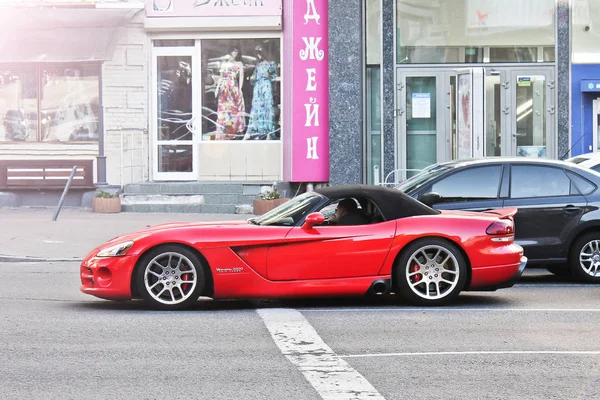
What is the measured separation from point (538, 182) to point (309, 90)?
10114mm

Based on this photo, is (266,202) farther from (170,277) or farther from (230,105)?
(170,277)

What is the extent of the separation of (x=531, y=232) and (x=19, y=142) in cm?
1323

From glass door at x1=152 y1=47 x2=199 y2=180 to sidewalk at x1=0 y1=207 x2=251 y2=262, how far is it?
208 cm

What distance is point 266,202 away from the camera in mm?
20594

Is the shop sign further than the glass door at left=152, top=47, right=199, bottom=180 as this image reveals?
No

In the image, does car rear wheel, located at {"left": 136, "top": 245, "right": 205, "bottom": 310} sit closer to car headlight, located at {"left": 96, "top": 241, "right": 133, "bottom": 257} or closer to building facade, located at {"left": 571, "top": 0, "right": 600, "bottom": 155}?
car headlight, located at {"left": 96, "top": 241, "right": 133, "bottom": 257}

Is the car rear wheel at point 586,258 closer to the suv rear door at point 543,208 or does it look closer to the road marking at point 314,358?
the suv rear door at point 543,208

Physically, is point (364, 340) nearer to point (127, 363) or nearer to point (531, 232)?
point (127, 363)

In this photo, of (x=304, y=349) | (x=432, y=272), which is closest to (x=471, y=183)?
(x=432, y=272)

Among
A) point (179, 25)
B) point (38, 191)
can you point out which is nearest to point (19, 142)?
point (38, 191)

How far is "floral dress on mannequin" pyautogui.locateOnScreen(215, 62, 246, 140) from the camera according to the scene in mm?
22625

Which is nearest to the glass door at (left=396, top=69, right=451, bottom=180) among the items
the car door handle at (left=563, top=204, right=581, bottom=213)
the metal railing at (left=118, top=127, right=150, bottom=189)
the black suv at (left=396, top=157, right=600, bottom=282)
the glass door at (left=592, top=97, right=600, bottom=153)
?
the glass door at (left=592, top=97, right=600, bottom=153)

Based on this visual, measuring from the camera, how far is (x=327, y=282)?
10250mm

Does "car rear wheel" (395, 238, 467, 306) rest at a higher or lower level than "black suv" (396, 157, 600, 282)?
lower
